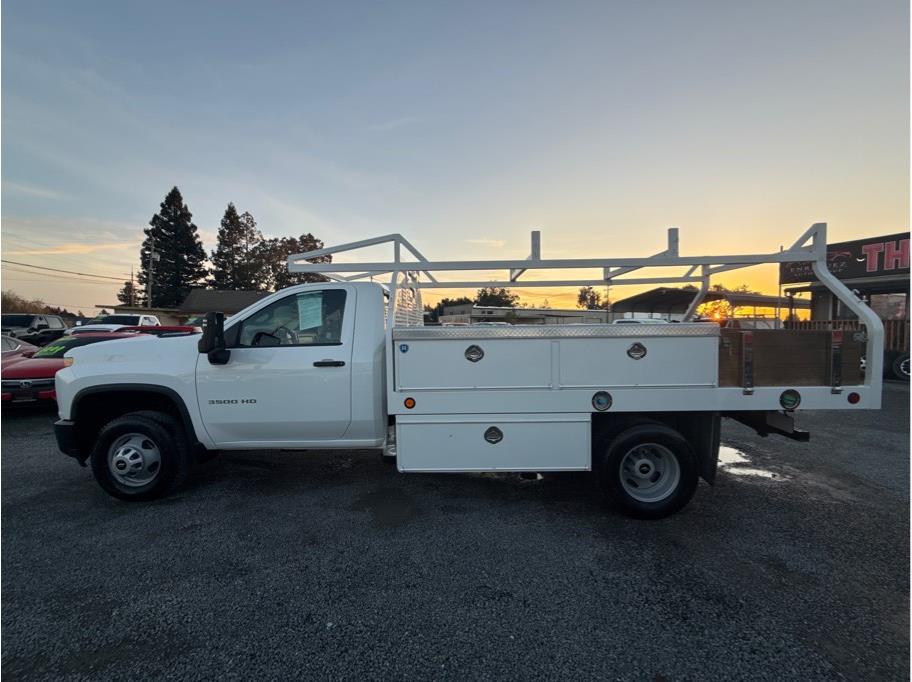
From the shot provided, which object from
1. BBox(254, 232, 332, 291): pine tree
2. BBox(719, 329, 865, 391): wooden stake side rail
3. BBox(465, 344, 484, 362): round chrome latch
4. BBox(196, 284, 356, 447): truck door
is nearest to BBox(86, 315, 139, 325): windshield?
BBox(196, 284, 356, 447): truck door

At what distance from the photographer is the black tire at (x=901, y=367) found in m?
12.3

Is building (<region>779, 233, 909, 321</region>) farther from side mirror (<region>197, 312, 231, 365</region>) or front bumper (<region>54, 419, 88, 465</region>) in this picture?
front bumper (<region>54, 419, 88, 465</region>)

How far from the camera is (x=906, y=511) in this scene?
3.88m

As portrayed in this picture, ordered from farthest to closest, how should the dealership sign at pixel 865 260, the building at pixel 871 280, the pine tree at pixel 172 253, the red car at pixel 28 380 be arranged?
the pine tree at pixel 172 253 → the dealership sign at pixel 865 260 → the building at pixel 871 280 → the red car at pixel 28 380

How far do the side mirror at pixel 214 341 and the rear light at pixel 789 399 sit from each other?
186 inches

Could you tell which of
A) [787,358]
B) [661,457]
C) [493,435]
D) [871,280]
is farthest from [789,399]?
[871,280]

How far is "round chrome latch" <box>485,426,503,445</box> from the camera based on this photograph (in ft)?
12.1

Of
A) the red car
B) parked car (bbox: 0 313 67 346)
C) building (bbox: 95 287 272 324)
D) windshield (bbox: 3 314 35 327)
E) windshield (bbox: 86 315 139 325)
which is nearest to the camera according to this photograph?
the red car

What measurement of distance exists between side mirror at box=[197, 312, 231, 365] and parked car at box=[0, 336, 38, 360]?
8101 mm

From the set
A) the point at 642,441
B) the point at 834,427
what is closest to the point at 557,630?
the point at 642,441

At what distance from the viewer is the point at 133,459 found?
404 centimetres

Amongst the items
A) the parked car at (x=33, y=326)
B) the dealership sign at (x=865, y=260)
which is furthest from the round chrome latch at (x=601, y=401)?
the parked car at (x=33, y=326)

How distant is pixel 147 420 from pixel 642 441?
444 cm

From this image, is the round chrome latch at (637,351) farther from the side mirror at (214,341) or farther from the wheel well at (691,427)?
the side mirror at (214,341)
